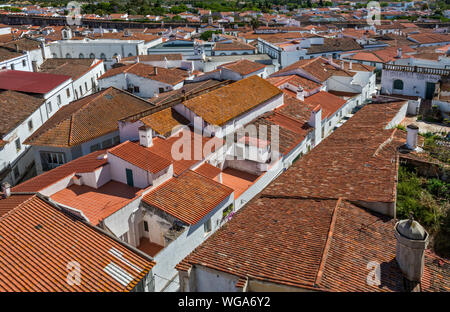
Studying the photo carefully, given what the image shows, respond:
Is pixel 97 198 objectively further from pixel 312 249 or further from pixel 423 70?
pixel 423 70

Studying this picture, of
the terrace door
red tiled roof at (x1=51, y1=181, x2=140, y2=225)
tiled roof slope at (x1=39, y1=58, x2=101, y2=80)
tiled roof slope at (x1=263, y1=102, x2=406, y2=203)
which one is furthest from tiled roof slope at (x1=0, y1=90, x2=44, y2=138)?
the terrace door

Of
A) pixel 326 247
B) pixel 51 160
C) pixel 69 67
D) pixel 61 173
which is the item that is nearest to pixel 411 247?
pixel 326 247

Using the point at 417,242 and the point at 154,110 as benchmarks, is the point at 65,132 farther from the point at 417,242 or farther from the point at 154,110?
the point at 417,242

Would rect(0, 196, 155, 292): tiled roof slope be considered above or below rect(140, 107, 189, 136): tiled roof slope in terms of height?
below

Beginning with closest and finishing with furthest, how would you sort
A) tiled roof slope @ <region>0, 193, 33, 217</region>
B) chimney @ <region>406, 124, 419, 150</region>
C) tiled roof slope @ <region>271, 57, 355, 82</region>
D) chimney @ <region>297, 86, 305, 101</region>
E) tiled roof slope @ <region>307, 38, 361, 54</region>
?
tiled roof slope @ <region>0, 193, 33, 217</region> → chimney @ <region>406, 124, 419, 150</region> → chimney @ <region>297, 86, 305, 101</region> → tiled roof slope @ <region>271, 57, 355, 82</region> → tiled roof slope @ <region>307, 38, 361, 54</region>

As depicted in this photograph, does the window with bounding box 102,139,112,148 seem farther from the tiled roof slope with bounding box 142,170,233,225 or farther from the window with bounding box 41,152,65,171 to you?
the tiled roof slope with bounding box 142,170,233,225

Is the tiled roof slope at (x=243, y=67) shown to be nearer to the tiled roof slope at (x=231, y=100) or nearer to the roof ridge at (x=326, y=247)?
the tiled roof slope at (x=231, y=100)
